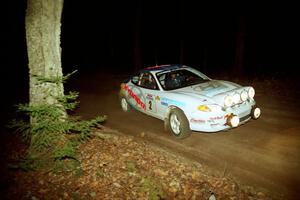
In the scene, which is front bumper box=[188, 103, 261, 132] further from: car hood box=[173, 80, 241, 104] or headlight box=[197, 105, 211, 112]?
car hood box=[173, 80, 241, 104]

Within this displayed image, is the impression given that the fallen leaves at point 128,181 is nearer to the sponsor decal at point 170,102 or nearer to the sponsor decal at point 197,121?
the sponsor decal at point 197,121

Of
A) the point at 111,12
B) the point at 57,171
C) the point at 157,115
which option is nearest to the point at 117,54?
the point at 111,12

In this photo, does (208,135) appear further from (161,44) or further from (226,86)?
(161,44)

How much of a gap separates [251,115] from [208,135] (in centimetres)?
117

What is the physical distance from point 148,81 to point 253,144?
3.40 m

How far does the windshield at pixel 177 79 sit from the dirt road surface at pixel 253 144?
51.4 inches

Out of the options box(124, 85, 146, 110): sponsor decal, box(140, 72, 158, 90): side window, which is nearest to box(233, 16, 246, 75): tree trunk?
box(124, 85, 146, 110): sponsor decal

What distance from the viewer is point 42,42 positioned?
5305mm

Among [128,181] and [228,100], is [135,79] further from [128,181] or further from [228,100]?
[128,181]

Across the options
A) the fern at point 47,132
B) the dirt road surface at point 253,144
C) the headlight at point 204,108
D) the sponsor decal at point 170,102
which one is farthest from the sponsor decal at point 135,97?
the fern at point 47,132

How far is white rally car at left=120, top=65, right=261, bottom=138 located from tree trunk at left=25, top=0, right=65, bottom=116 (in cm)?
271

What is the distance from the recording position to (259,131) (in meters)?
6.56

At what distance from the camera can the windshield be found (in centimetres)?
721

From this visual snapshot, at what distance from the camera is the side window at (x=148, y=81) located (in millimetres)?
7367
